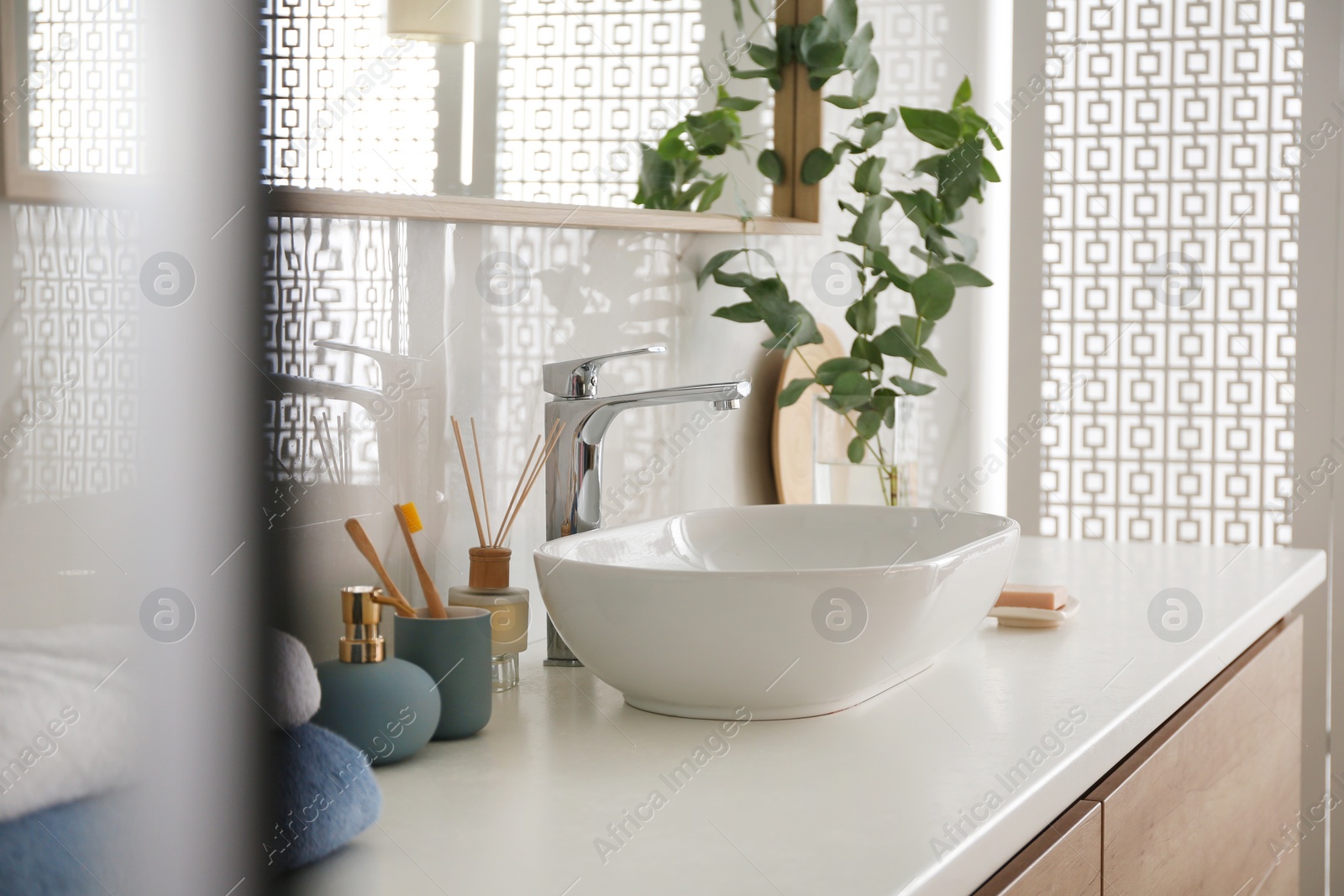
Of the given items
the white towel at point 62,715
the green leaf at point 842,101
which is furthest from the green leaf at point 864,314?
the white towel at point 62,715

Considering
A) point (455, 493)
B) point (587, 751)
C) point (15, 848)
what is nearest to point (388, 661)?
point (587, 751)

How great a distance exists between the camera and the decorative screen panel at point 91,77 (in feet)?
0.37

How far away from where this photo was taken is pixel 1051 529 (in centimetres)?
224

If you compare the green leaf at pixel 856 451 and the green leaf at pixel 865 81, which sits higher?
the green leaf at pixel 865 81

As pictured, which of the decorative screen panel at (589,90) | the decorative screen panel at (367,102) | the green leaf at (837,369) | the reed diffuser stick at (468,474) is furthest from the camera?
the green leaf at (837,369)

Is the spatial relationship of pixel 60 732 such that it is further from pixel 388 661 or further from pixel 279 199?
pixel 388 661

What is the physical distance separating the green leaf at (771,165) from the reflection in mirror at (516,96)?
2cm

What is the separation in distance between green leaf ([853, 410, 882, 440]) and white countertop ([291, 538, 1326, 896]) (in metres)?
0.42

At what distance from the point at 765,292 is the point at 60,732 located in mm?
1259

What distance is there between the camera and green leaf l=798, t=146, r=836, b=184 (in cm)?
142

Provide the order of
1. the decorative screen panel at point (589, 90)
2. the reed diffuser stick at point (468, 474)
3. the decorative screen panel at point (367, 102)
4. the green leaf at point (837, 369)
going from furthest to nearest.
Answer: the green leaf at point (837, 369), the decorative screen panel at point (589, 90), the reed diffuser stick at point (468, 474), the decorative screen panel at point (367, 102)

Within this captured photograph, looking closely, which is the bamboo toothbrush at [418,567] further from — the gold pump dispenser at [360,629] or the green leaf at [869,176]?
the green leaf at [869,176]

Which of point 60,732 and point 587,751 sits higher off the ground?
point 60,732

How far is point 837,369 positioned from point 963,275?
0.18 m
